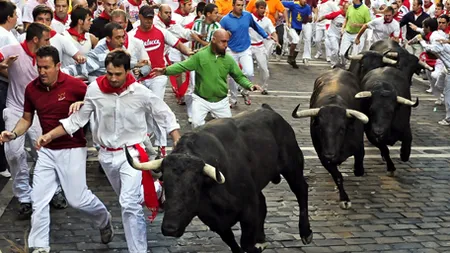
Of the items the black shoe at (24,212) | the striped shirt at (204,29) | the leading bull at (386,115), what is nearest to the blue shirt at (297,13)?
→ the striped shirt at (204,29)

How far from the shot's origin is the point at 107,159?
700cm

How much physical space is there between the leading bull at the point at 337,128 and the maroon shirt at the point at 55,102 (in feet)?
10.5

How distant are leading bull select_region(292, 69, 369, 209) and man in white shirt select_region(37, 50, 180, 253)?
273 centimetres

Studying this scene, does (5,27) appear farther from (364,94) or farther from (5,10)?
(364,94)

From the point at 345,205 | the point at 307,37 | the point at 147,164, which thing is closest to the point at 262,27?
the point at 307,37

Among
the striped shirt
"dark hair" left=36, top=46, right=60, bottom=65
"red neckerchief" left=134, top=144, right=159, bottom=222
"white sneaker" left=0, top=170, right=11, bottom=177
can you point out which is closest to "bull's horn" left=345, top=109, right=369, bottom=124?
"red neckerchief" left=134, top=144, right=159, bottom=222

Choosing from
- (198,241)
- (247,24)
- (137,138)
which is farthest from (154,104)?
(247,24)

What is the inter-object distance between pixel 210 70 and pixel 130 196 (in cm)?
333

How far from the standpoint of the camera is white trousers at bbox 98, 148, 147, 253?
6797 mm

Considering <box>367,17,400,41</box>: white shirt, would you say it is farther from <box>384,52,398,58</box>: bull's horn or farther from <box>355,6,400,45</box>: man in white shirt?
<box>384,52,398,58</box>: bull's horn

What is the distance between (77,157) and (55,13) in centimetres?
434

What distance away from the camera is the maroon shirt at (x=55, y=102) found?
6996mm

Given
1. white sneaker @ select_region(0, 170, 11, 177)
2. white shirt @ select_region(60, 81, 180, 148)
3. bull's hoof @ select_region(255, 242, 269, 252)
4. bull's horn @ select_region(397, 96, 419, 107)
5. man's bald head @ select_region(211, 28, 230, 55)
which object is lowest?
white sneaker @ select_region(0, 170, 11, 177)

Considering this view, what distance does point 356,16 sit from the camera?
18922mm
